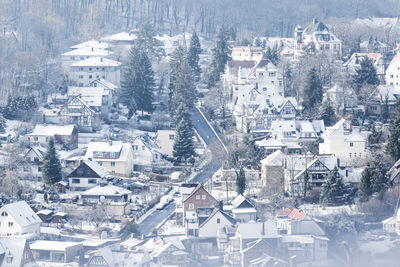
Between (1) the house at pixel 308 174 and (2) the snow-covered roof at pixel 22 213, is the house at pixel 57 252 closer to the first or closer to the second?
(2) the snow-covered roof at pixel 22 213

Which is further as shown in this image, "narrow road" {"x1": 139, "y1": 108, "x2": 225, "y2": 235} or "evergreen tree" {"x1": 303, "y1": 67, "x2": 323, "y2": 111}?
"evergreen tree" {"x1": 303, "y1": 67, "x2": 323, "y2": 111}

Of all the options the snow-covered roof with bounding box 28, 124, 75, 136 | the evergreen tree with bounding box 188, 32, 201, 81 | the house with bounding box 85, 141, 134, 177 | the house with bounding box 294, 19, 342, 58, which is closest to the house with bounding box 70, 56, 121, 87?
the evergreen tree with bounding box 188, 32, 201, 81

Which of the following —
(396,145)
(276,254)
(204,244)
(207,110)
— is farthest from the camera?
(207,110)

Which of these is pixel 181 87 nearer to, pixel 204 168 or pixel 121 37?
pixel 204 168

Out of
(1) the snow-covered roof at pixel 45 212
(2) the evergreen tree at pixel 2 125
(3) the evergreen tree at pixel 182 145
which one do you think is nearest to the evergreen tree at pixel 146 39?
(2) the evergreen tree at pixel 2 125

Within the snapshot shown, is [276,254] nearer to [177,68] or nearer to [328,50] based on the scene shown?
[177,68]

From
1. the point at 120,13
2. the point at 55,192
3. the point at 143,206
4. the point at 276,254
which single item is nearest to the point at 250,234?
the point at 276,254

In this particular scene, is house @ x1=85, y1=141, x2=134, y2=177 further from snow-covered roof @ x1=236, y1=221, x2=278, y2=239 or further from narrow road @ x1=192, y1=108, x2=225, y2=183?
snow-covered roof @ x1=236, y1=221, x2=278, y2=239
